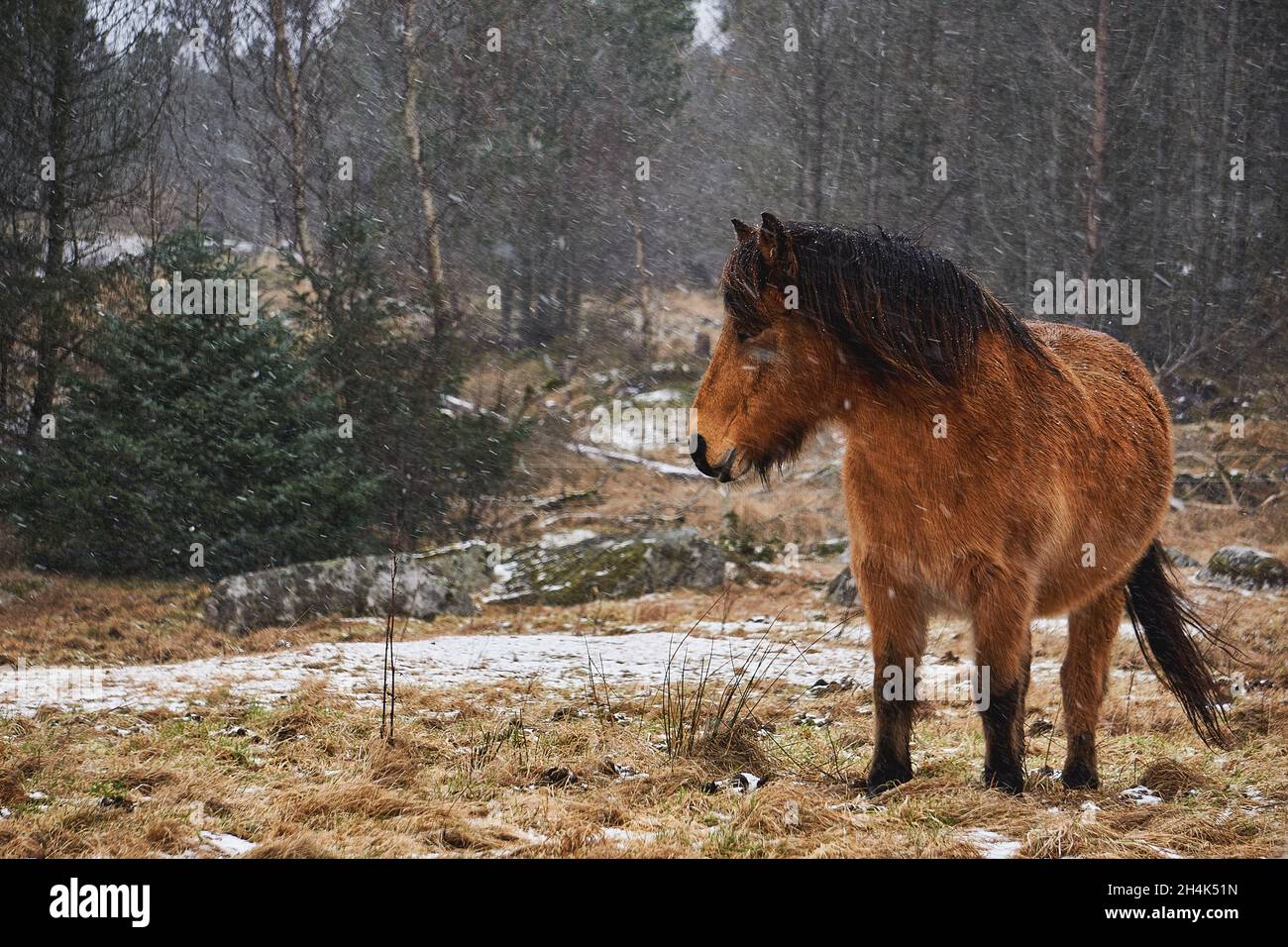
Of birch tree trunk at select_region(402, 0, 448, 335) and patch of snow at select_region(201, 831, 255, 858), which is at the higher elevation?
birch tree trunk at select_region(402, 0, 448, 335)

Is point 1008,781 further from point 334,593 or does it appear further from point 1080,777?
point 334,593

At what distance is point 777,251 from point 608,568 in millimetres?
7964

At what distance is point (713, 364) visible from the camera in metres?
3.76

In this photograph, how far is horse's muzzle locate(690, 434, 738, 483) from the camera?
144 inches

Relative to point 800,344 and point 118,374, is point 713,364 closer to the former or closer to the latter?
point 800,344

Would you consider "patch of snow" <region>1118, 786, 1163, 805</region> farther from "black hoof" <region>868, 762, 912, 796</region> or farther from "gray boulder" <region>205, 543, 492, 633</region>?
"gray boulder" <region>205, 543, 492, 633</region>

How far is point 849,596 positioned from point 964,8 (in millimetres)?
17490

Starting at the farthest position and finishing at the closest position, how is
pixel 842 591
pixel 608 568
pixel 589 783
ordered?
pixel 608 568 → pixel 842 591 → pixel 589 783

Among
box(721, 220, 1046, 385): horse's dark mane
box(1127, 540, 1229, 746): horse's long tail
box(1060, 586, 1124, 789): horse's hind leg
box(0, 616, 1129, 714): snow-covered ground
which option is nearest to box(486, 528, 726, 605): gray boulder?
box(0, 616, 1129, 714): snow-covered ground

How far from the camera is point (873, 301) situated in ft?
12.1

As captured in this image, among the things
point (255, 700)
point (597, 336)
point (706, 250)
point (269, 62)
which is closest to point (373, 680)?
point (255, 700)

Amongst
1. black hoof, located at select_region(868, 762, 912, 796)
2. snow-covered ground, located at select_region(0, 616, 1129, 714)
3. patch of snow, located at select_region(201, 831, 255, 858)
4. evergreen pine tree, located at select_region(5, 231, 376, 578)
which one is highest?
evergreen pine tree, located at select_region(5, 231, 376, 578)

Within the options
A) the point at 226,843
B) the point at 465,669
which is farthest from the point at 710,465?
the point at 465,669

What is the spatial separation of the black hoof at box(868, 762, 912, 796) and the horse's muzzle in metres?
1.33
